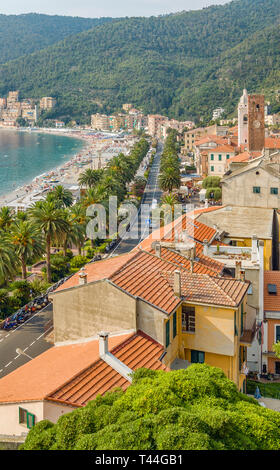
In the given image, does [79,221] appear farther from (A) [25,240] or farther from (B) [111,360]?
(B) [111,360]

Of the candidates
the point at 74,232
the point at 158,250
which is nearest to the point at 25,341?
the point at 158,250

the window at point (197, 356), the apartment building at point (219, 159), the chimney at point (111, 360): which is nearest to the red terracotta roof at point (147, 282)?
the window at point (197, 356)

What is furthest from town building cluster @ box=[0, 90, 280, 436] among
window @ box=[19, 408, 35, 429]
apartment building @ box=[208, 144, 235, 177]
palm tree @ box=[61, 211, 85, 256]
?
apartment building @ box=[208, 144, 235, 177]

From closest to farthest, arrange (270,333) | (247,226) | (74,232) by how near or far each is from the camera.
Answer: (270,333)
(247,226)
(74,232)

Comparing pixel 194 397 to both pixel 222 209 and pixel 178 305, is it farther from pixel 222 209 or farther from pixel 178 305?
pixel 222 209

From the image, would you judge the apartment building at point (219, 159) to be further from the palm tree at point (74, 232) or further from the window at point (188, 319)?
the window at point (188, 319)
